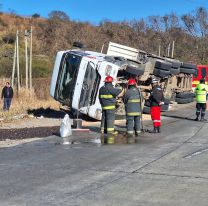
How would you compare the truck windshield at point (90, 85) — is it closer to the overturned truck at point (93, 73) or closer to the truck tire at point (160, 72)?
the overturned truck at point (93, 73)

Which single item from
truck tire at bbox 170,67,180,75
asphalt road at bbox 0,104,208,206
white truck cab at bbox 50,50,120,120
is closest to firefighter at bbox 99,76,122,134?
asphalt road at bbox 0,104,208,206

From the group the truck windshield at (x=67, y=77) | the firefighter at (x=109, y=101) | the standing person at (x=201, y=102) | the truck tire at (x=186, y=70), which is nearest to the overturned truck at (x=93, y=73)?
the truck windshield at (x=67, y=77)

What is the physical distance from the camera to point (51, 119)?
19250mm

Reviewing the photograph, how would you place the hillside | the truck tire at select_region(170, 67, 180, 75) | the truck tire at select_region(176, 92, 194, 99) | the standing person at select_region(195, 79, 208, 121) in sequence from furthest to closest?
the hillside, the truck tire at select_region(176, 92, 194, 99), the truck tire at select_region(170, 67, 180, 75), the standing person at select_region(195, 79, 208, 121)

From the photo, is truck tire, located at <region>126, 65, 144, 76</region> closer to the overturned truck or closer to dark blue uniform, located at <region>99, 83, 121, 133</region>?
the overturned truck

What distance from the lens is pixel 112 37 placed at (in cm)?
5994

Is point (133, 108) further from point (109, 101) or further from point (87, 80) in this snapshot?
point (87, 80)

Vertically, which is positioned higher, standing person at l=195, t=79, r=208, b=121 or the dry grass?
standing person at l=195, t=79, r=208, b=121

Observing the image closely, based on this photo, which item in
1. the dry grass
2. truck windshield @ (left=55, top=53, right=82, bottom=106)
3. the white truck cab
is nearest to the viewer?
the white truck cab

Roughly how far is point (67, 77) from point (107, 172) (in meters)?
9.26

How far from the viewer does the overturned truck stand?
16.9 metres

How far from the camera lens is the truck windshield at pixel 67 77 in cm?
1730

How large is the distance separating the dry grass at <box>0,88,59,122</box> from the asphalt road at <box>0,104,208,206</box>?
644 centimetres

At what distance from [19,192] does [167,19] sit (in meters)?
→ 48.1
